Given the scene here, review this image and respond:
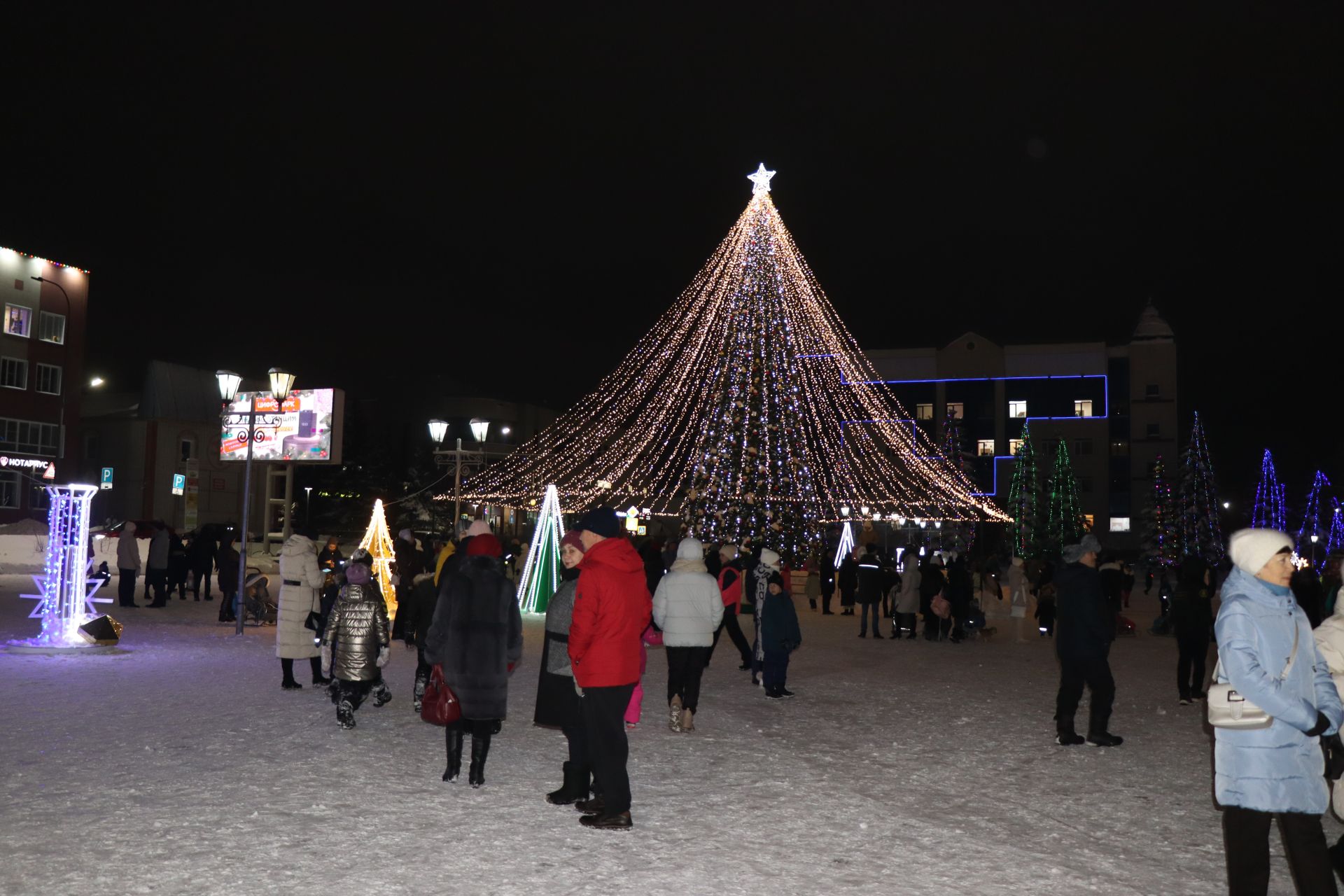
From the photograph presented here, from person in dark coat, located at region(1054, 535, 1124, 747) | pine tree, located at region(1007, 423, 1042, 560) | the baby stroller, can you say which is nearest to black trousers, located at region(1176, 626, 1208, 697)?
person in dark coat, located at region(1054, 535, 1124, 747)

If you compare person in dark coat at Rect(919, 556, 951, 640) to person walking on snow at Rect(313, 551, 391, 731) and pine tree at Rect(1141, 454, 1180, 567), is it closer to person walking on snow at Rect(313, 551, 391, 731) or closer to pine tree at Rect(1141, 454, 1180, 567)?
person walking on snow at Rect(313, 551, 391, 731)

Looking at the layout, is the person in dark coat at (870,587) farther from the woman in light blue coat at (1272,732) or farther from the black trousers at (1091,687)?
the woman in light blue coat at (1272,732)

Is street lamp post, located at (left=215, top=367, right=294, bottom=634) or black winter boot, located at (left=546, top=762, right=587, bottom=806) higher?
street lamp post, located at (left=215, top=367, right=294, bottom=634)

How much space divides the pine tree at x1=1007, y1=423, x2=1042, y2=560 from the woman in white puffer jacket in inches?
1854

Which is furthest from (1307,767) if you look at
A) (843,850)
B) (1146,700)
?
(1146,700)

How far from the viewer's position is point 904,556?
60.7 ft

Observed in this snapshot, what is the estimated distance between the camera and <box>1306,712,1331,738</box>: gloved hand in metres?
4.07

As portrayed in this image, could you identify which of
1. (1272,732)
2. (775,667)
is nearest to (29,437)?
(775,667)

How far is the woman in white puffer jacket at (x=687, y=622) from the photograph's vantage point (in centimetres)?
907

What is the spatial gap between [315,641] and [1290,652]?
910 centimetres

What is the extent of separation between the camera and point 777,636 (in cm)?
1120

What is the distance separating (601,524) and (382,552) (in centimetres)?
1571

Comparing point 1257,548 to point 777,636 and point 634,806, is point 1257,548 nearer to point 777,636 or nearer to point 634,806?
point 634,806

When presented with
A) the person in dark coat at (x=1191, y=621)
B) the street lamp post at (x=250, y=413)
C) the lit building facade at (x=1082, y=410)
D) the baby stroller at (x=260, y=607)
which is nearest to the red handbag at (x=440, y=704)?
the person in dark coat at (x=1191, y=621)
